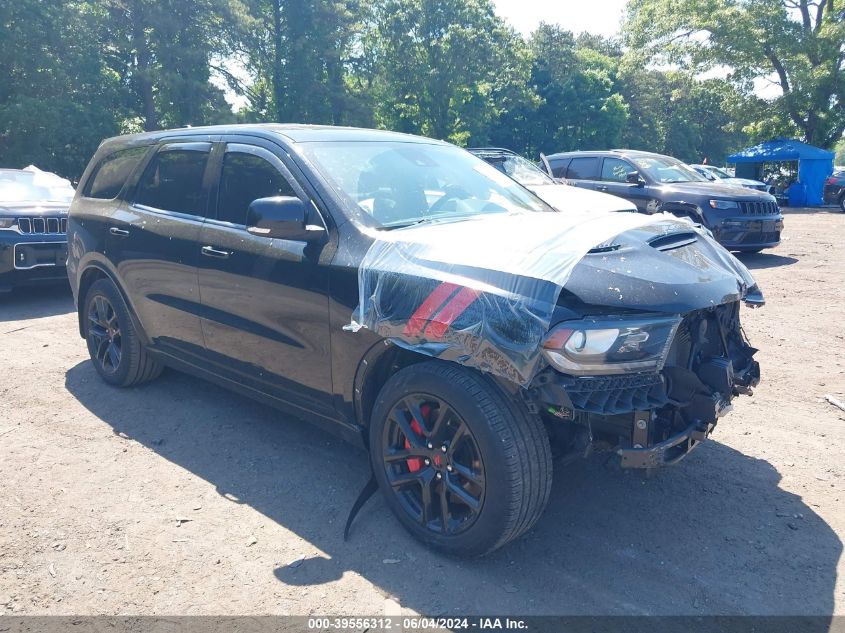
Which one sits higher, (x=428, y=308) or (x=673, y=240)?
(x=673, y=240)

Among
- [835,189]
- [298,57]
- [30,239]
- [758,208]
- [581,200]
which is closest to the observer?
[30,239]

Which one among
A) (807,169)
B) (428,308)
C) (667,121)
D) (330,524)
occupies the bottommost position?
(330,524)

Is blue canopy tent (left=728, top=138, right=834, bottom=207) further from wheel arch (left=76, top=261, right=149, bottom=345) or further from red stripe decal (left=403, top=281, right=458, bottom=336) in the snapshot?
red stripe decal (left=403, top=281, right=458, bottom=336)

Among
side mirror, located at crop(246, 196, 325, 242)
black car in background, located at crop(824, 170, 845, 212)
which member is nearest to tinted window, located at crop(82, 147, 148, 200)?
side mirror, located at crop(246, 196, 325, 242)

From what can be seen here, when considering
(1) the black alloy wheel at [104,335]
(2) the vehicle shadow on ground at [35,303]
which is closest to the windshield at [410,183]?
(1) the black alloy wheel at [104,335]

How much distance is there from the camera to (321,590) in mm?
2906

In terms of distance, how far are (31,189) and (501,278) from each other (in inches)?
318

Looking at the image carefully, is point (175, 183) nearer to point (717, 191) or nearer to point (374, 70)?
point (717, 191)

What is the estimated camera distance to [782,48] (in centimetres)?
2775

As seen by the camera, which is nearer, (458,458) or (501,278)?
(501,278)

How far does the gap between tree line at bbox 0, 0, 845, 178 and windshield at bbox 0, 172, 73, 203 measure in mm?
19005

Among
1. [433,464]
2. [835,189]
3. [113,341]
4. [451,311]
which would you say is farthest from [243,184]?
[835,189]

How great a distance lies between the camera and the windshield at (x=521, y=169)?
415 inches

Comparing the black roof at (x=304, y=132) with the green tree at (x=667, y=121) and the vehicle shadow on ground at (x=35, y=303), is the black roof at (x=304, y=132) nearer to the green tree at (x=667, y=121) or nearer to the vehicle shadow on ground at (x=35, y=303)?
the vehicle shadow on ground at (x=35, y=303)
